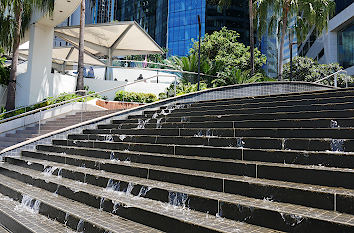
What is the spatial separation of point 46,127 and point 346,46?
3684 cm

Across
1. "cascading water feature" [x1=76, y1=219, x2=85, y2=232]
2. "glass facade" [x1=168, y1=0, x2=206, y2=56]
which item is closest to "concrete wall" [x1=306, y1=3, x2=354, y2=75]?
"glass facade" [x1=168, y1=0, x2=206, y2=56]

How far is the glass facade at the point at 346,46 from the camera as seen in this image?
36.8 meters

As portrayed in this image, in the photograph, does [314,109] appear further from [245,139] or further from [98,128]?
[98,128]

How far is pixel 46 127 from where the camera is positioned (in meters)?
13.0

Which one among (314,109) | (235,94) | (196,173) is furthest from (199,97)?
(196,173)

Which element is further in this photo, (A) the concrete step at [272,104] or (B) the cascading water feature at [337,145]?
(A) the concrete step at [272,104]

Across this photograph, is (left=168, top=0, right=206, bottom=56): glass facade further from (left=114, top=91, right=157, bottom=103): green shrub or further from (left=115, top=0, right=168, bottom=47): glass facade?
(left=114, top=91, right=157, bottom=103): green shrub

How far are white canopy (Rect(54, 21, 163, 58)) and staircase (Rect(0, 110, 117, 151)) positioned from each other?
7738 mm

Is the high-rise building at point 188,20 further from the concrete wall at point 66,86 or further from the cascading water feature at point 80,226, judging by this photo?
the cascading water feature at point 80,226

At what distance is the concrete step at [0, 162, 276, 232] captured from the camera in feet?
12.2

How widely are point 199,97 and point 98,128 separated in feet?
14.0

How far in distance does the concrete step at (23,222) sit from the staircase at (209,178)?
2cm

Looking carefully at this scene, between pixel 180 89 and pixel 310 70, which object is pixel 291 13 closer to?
pixel 180 89

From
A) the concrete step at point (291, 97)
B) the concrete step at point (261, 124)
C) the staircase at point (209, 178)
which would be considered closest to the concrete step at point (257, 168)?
the staircase at point (209, 178)
